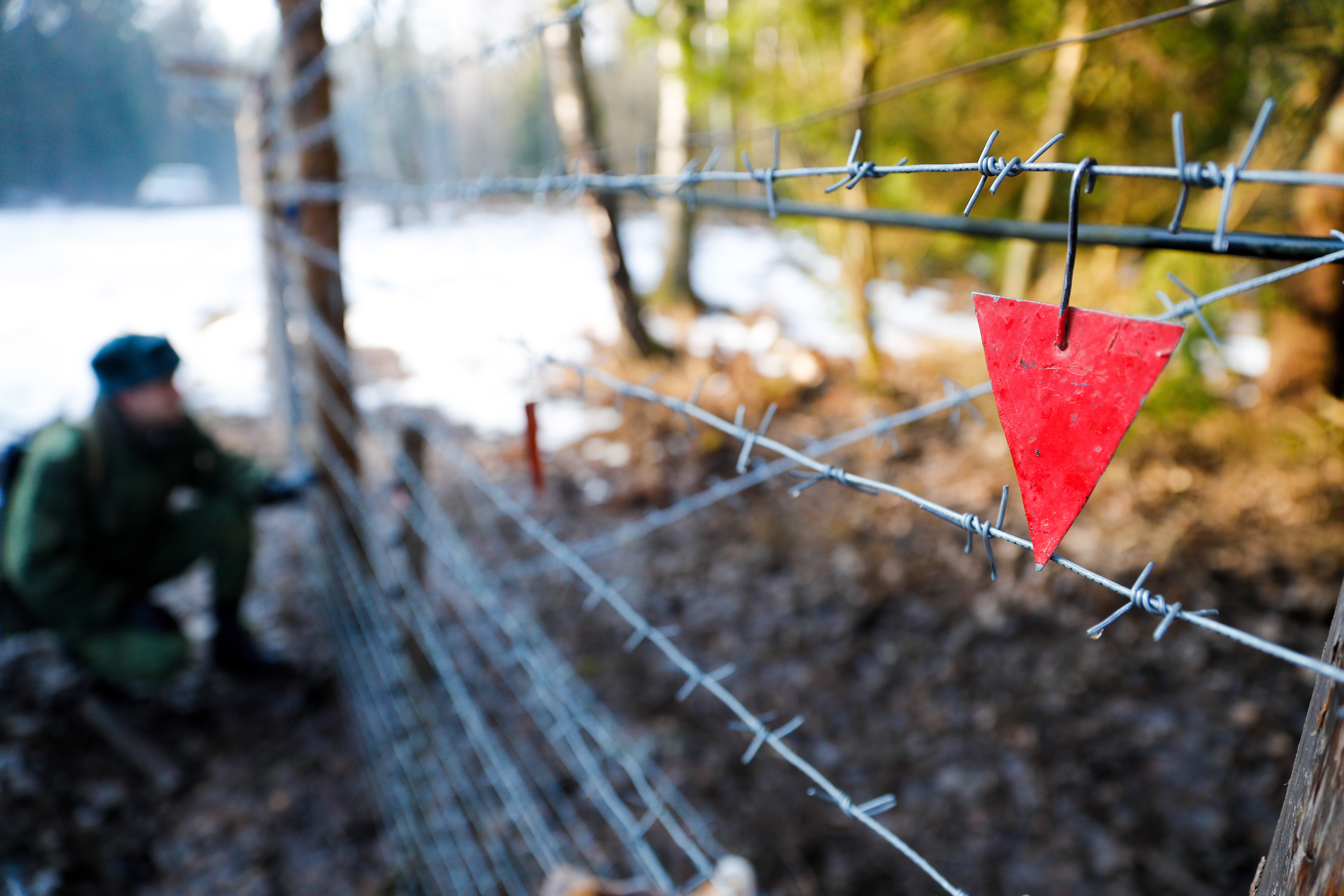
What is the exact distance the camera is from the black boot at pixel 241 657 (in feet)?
11.7

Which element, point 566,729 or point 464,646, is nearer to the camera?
point 566,729

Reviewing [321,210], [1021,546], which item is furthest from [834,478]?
[321,210]

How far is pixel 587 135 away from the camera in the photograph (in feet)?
22.1

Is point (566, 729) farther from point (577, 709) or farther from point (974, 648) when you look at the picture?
point (974, 648)

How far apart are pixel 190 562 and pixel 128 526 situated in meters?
0.35

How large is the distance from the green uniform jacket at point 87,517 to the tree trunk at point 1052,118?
4.78 metres

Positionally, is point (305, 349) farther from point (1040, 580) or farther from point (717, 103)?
point (717, 103)

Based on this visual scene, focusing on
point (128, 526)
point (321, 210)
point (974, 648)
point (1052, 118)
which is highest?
point (1052, 118)

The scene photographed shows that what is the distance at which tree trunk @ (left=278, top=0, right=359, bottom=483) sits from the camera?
2979 millimetres

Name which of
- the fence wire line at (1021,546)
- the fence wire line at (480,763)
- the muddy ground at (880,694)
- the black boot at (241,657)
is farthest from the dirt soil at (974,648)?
the fence wire line at (1021,546)

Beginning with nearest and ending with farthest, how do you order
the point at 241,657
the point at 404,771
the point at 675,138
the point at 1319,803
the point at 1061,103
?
the point at 1319,803 < the point at 404,771 < the point at 241,657 < the point at 1061,103 < the point at 675,138

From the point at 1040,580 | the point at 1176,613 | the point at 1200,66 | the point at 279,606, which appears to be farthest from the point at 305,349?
the point at 1200,66

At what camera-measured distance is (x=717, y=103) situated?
855 cm

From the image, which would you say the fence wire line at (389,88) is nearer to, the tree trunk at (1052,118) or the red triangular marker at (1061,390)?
the red triangular marker at (1061,390)
